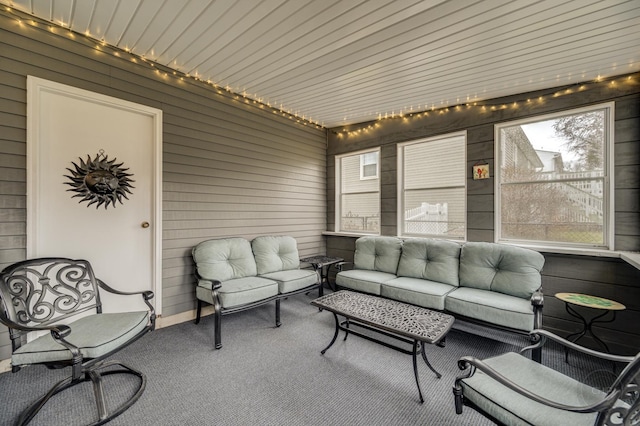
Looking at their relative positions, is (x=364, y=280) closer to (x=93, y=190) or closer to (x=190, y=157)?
(x=190, y=157)

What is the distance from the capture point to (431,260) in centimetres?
346

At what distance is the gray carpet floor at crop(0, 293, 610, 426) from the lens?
5.77 feet

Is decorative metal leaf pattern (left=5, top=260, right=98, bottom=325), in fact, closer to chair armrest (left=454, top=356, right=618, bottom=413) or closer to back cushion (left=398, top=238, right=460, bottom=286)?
chair armrest (left=454, top=356, right=618, bottom=413)

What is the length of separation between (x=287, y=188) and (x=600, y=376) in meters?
4.21

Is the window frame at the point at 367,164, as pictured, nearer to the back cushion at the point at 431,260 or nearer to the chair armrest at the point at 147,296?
the back cushion at the point at 431,260

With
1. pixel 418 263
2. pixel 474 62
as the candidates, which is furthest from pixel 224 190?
pixel 474 62

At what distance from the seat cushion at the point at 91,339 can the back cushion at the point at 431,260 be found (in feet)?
10.0

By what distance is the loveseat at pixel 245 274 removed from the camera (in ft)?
9.23

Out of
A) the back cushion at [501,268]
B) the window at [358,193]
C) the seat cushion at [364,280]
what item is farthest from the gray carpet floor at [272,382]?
the window at [358,193]

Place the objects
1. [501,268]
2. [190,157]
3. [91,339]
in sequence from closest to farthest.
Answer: [91,339] → [501,268] → [190,157]

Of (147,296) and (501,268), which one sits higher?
(501,268)

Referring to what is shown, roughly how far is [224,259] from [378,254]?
222cm

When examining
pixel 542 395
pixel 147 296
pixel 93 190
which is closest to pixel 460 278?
pixel 542 395

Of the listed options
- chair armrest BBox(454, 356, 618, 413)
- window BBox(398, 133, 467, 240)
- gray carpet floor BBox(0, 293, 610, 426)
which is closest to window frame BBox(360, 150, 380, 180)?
window BBox(398, 133, 467, 240)
